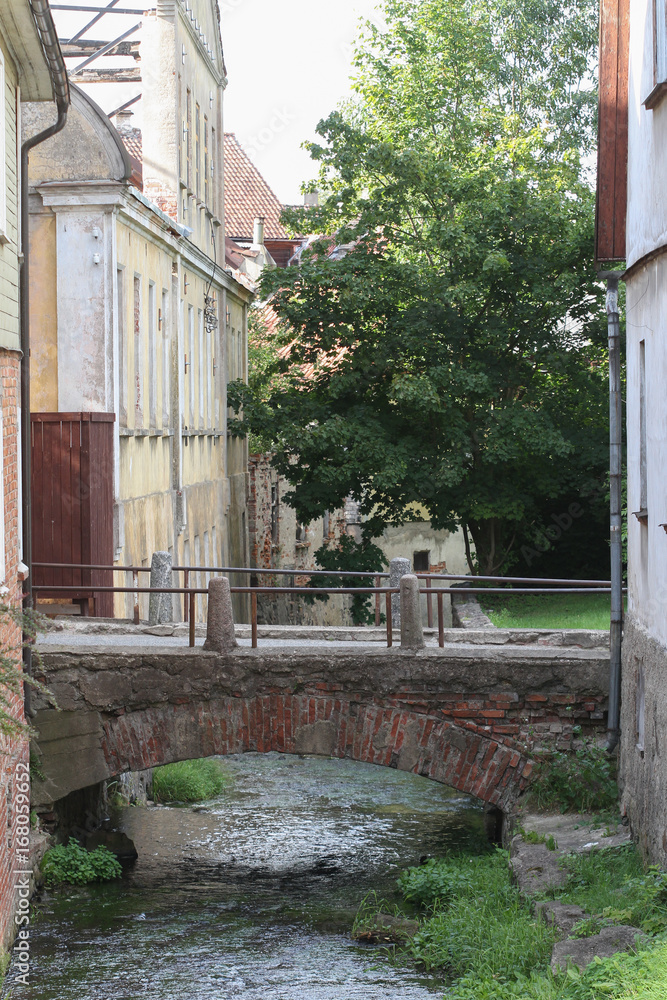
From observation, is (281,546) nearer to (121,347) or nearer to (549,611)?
(549,611)

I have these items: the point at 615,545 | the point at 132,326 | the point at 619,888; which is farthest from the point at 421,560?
the point at 619,888

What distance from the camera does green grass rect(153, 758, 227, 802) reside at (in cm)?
1600

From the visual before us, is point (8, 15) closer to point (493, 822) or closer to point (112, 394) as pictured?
point (112, 394)

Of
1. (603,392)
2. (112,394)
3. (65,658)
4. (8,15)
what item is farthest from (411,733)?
(603,392)

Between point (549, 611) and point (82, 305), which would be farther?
point (549, 611)

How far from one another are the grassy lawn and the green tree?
1166mm

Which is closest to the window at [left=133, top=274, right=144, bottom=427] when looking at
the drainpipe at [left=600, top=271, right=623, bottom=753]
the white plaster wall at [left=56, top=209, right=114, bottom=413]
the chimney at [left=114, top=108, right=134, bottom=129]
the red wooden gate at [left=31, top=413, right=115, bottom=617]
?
the white plaster wall at [left=56, top=209, right=114, bottom=413]

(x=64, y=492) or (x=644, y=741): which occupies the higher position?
(x=64, y=492)

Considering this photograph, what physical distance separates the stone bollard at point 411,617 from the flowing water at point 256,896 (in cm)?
250

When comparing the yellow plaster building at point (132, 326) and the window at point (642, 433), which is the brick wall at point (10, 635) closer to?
the yellow plaster building at point (132, 326)

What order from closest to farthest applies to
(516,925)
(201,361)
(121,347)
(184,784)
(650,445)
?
(516,925) → (650,445) → (121,347) → (184,784) → (201,361)

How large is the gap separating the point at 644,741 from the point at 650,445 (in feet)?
7.69

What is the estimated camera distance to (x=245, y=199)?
3944 cm

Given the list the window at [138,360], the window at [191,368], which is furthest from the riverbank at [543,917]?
the window at [191,368]
